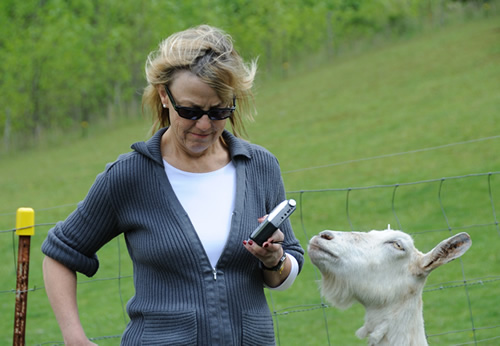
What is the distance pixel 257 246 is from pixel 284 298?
8.03 m

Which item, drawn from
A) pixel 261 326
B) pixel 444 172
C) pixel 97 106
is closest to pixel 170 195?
pixel 261 326

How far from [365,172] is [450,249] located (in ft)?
47.2

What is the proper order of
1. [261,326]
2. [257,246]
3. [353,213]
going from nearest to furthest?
[257,246] → [261,326] → [353,213]

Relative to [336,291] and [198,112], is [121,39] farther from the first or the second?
[198,112]

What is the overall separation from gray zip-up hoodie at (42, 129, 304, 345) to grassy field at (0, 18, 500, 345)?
4.36ft

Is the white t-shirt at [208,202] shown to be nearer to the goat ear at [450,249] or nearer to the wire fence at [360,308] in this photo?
the goat ear at [450,249]

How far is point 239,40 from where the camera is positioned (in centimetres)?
4269

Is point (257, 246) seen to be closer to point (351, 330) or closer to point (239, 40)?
point (351, 330)

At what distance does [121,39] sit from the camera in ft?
128

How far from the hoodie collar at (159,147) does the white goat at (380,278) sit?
0.78 metres

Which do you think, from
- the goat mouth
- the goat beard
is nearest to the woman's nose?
the goat mouth

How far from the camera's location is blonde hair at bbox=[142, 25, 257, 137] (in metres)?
2.39

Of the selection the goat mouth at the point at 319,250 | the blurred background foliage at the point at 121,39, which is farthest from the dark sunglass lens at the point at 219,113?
the blurred background foliage at the point at 121,39

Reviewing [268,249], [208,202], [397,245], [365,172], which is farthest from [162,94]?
[365,172]
